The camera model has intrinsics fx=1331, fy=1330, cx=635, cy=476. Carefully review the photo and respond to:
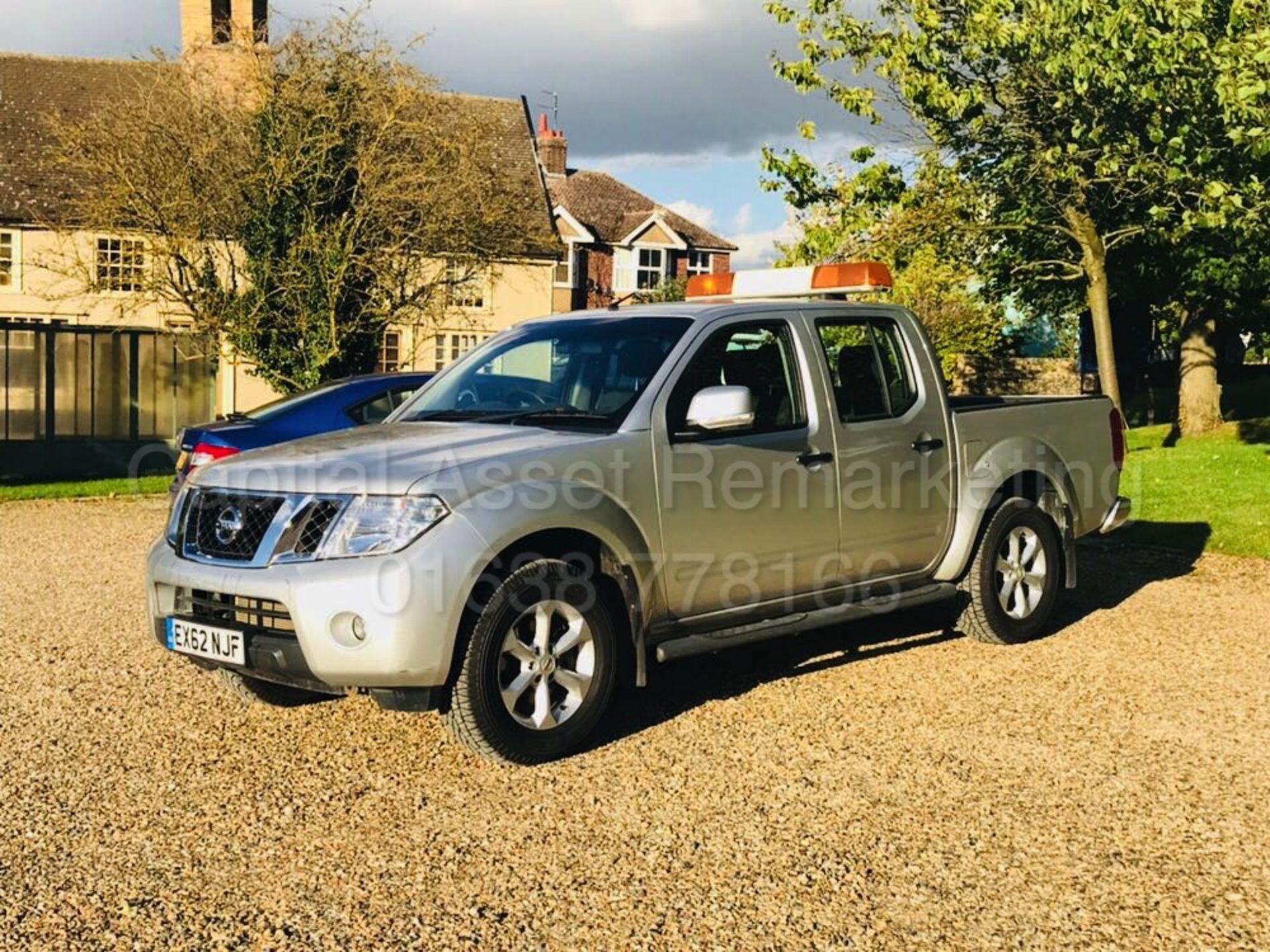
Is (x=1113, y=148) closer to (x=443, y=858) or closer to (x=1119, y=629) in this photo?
(x=1119, y=629)

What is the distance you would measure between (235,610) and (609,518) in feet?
5.06

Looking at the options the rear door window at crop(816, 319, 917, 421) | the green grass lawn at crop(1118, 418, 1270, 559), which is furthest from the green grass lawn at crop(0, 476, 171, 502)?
the rear door window at crop(816, 319, 917, 421)

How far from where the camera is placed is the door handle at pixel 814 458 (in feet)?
21.0

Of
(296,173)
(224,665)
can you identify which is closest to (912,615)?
(224,665)

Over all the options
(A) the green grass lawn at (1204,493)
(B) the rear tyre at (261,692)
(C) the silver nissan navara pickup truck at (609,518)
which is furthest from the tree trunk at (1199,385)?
(B) the rear tyre at (261,692)

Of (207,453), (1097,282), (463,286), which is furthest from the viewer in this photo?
(463,286)

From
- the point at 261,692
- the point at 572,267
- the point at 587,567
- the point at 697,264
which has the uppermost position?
the point at 697,264

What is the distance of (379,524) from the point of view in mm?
5094

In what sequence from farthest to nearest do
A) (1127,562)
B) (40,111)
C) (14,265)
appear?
(40,111) → (14,265) → (1127,562)

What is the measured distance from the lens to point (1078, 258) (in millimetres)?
26406

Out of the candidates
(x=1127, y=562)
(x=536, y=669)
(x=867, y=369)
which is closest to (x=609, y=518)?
(x=536, y=669)

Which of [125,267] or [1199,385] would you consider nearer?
[125,267]

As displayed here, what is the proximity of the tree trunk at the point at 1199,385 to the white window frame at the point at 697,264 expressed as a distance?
98.8 ft

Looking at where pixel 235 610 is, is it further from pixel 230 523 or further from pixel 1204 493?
pixel 1204 493
